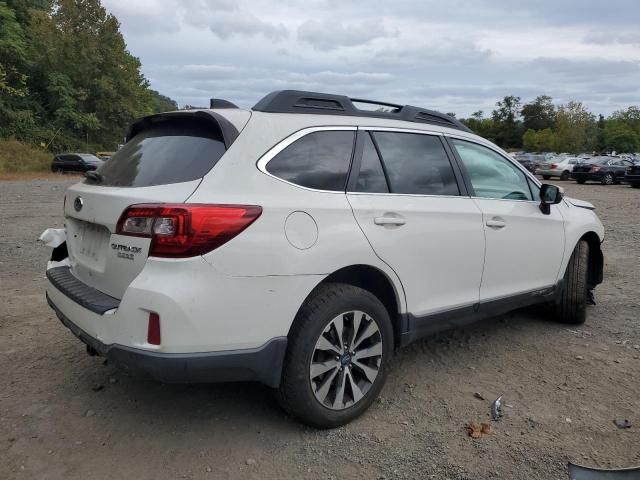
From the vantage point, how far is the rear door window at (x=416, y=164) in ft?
11.9

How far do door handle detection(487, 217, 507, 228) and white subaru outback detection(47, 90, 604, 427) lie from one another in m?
0.01

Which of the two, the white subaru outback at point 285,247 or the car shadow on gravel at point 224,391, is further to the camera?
the car shadow on gravel at point 224,391

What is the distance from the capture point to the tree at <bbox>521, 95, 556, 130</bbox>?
10275 centimetres

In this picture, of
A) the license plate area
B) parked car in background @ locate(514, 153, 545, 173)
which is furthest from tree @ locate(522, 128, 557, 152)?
the license plate area

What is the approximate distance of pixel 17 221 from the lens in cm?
1145

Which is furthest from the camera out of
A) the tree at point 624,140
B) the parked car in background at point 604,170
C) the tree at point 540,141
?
the tree at point 540,141

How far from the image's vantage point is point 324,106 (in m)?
3.49

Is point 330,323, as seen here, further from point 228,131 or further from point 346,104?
point 346,104

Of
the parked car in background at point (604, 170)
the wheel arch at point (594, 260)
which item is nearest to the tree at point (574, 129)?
the parked car in background at point (604, 170)

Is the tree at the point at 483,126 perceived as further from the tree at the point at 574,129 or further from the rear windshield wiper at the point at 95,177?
the rear windshield wiper at the point at 95,177

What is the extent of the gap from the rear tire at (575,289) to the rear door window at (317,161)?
2700 mm


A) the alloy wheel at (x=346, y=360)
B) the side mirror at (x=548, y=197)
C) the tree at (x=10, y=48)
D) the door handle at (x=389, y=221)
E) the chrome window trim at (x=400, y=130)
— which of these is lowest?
the alloy wheel at (x=346, y=360)

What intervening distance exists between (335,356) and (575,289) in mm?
2867

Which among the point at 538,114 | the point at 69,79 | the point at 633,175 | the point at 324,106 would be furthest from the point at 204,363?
the point at 538,114
